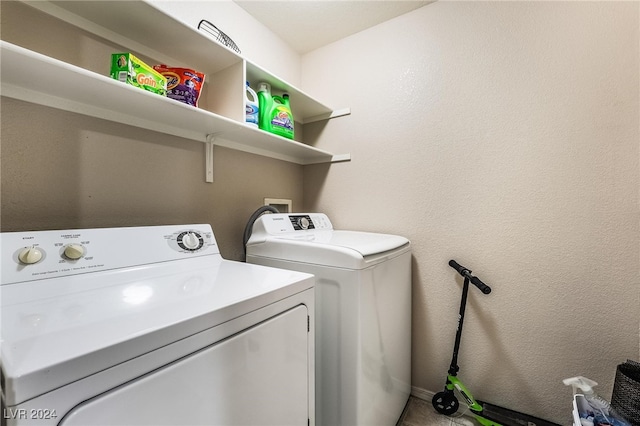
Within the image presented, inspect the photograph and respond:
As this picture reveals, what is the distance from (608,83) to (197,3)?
2191 millimetres

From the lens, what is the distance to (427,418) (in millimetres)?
1577

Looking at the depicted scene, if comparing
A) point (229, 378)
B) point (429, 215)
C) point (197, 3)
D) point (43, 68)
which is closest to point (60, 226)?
point (43, 68)

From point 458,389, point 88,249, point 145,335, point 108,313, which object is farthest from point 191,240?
point 458,389

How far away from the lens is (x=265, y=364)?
2.50 ft

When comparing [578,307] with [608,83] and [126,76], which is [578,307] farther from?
[126,76]

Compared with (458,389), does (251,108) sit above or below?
above

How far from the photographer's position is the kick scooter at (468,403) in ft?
4.58

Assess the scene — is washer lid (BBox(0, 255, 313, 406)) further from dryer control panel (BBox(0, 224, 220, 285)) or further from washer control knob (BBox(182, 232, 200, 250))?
washer control knob (BBox(182, 232, 200, 250))

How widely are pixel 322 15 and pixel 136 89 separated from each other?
4.88 feet

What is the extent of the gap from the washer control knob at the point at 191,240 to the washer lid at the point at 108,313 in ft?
0.47

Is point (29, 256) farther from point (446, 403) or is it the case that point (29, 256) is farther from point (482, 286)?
point (446, 403)

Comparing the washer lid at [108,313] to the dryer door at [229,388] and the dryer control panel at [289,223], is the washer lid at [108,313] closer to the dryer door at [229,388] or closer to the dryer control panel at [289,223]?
the dryer door at [229,388]

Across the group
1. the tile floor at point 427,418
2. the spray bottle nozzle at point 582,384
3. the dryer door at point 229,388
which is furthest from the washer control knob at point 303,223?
the spray bottle nozzle at point 582,384

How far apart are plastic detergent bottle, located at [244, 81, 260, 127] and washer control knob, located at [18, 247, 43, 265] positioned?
1.01 m
